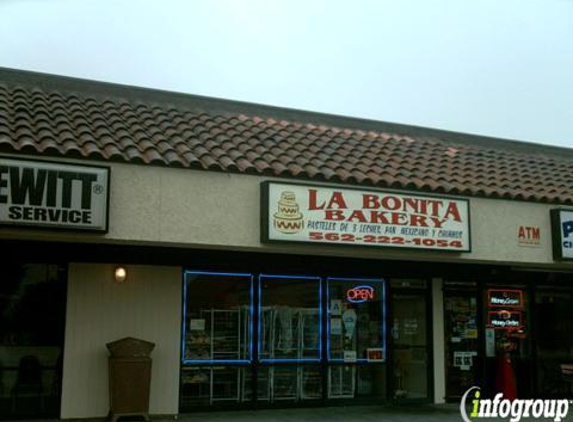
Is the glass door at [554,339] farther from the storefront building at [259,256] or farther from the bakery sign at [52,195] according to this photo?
the bakery sign at [52,195]

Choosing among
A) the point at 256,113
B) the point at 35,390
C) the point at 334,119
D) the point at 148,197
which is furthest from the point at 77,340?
the point at 334,119

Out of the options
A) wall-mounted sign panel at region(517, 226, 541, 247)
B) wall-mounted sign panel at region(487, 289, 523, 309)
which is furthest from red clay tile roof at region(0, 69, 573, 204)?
wall-mounted sign panel at region(487, 289, 523, 309)

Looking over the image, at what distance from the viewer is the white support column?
49.3ft

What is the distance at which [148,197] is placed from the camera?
10.9 m

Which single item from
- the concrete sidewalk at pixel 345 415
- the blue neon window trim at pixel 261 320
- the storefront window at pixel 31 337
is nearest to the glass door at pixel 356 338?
the blue neon window trim at pixel 261 320

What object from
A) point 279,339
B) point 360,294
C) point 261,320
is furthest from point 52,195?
point 360,294

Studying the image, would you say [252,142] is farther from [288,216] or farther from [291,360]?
[291,360]

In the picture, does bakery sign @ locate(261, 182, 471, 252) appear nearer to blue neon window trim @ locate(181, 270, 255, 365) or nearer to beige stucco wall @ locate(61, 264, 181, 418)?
blue neon window trim @ locate(181, 270, 255, 365)

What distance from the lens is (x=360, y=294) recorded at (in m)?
14.8

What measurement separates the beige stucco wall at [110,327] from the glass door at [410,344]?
4.55m

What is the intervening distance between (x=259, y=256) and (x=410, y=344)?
12.4 ft

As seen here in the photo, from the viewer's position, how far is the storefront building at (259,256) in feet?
36.2

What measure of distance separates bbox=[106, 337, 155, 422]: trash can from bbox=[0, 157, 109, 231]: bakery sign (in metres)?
2.57

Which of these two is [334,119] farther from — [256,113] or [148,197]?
[148,197]
